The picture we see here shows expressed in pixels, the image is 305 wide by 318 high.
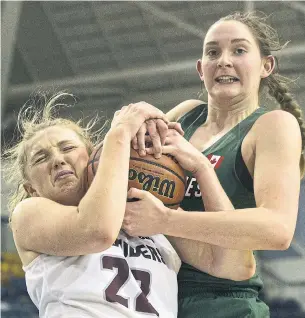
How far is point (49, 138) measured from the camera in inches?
48.8

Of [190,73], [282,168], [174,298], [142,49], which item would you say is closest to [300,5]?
[190,73]

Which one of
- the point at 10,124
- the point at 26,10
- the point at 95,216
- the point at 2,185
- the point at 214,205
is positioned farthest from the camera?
the point at 26,10

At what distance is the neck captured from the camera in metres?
1.35

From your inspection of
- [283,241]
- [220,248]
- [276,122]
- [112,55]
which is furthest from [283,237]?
[112,55]

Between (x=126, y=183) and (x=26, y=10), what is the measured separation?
1686mm

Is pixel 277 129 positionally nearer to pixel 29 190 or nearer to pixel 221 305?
pixel 221 305

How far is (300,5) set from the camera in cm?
202

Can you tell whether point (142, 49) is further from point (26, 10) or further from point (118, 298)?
point (118, 298)

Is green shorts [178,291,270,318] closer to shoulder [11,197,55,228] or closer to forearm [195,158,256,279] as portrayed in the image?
forearm [195,158,256,279]

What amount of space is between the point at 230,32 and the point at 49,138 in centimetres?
44

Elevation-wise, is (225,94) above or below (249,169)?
above

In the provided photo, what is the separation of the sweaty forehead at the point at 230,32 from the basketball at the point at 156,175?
326 millimetres

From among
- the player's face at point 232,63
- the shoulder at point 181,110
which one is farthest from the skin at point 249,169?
the shoulder at point 181,110

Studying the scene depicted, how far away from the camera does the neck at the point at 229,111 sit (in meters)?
1.35
